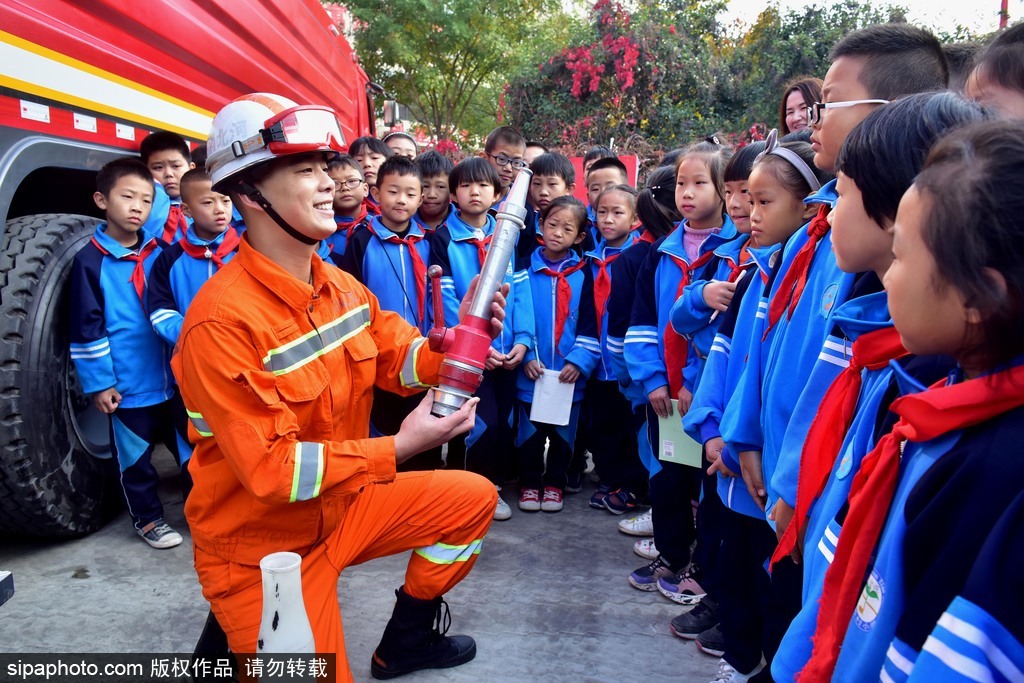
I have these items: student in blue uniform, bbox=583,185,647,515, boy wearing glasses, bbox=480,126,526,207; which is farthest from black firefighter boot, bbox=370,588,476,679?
boy wearing glasses, bbox=480,126,526,207

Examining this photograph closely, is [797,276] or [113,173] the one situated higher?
[113,173]

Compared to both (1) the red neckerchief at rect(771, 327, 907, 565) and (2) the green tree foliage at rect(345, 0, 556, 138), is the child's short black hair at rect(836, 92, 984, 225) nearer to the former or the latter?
(1) the red neckerchief at rect(771, 327, 907, 565)

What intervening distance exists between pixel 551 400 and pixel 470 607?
1.29 meters

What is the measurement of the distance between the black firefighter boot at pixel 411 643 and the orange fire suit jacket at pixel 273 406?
44cm

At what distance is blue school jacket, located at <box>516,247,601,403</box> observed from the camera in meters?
4.11

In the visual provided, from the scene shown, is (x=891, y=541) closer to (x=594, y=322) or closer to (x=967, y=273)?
(x=967, y=273)

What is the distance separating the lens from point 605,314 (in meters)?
4.01

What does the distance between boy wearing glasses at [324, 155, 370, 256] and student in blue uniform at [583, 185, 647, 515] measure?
135cm

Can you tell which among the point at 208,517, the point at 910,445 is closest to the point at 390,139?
the point at 208,517

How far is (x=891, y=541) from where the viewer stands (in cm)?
115

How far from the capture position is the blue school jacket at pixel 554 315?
411 centimetres

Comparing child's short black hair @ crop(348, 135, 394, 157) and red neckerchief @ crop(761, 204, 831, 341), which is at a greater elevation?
child's short black hair @ crop(348, 135, 394, 157)

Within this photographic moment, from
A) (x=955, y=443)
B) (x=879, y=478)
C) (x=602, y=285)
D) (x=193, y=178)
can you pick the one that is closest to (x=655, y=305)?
(x=602, y=285)

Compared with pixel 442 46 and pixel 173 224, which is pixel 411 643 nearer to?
pixel 173 224
